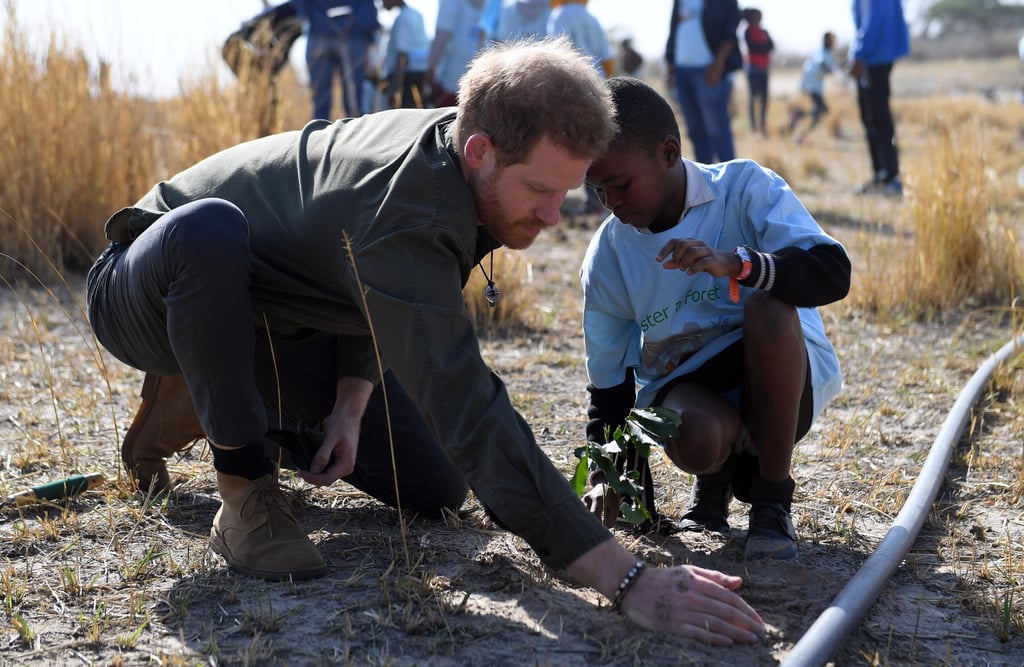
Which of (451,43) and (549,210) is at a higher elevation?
(451,43)

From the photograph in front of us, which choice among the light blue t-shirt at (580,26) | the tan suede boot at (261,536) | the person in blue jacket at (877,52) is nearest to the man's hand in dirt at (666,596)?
the tan suede boot at (261,536)

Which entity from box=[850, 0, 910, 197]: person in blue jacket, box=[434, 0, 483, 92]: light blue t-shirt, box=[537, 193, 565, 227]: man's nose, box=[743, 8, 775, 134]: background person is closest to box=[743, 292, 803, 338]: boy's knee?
box=[537, 193, 565, 227]: man's nose

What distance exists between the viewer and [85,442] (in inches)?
136

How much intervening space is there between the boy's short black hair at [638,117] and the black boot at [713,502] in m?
0.87

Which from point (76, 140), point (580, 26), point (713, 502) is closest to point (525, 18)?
point (580, 26)

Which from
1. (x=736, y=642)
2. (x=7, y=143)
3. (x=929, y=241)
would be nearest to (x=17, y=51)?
(x=7, y=143)

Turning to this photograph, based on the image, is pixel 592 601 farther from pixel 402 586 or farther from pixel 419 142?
pixel 419 142

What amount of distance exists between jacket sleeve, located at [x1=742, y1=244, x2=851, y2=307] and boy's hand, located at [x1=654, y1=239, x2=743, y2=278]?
3.4 inches

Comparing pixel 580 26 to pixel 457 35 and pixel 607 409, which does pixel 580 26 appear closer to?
pixel 457 35

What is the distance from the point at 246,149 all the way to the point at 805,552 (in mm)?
1721

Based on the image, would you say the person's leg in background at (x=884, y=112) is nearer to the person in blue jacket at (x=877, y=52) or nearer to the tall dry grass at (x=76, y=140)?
the person in blue jacket at (x=877, y=52)

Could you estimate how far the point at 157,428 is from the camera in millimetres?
2955

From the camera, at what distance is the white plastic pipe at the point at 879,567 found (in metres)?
1.99

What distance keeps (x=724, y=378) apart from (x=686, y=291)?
25cm
